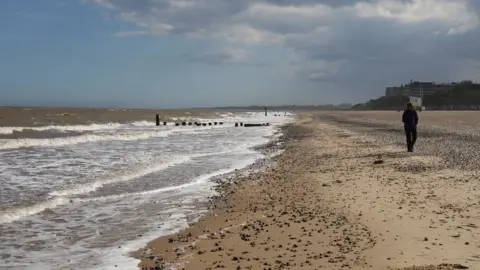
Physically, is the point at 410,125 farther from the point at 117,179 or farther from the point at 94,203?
the point at 94,203

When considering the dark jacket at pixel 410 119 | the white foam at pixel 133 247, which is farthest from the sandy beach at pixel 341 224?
the dark jacket at pixel 410 119

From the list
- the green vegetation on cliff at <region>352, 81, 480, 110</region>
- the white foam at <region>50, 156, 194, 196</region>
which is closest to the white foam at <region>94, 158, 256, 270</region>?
the white foam at <region>50, 156, 194, 196</region>

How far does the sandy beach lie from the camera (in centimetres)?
574

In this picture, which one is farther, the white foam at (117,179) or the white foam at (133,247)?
the white foam at (117,179)

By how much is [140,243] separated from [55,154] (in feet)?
52.0

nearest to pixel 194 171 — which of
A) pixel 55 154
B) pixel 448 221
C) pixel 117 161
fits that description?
pixel 117 161

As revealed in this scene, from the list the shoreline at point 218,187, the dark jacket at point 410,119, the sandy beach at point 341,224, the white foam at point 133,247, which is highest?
the dark jacket at point 410,119

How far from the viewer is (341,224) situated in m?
7.54

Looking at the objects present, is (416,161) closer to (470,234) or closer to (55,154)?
(470,234)

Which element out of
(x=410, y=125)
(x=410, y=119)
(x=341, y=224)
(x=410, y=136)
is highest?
(x=410, y=119)

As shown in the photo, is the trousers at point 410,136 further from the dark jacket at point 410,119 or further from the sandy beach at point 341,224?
the sandy beach at point 341,224

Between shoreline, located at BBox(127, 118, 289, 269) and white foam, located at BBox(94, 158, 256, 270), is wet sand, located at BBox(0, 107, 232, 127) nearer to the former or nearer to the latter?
shoreline, located at BBox(127, 118, 289, 269)

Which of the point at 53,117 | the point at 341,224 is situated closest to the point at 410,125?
the point at 341,224

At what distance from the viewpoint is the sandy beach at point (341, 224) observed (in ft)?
18.8
